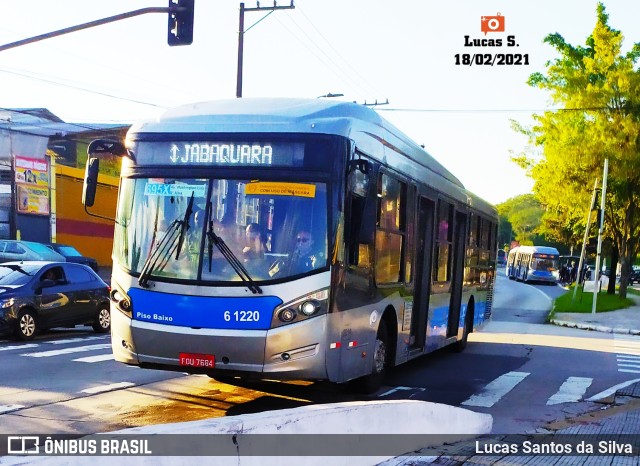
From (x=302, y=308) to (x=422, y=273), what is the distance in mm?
4403

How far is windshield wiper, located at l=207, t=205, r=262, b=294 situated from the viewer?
26.3 feet

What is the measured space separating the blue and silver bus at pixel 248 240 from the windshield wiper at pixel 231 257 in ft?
0.04

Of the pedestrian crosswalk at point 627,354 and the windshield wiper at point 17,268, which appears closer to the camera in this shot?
the pedestrian crosswalk at point 627,354

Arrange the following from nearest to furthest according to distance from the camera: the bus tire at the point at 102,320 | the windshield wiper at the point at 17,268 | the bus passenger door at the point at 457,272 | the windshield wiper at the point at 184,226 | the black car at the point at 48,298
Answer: the windshield wiper at the point at 184,226 → the bus passenger door at the point at 457,272 → the black car at the point at 48,298 → the windshield wiper at the point at 17,268 → the bus tire at the point at 102,320

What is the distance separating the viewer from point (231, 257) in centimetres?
814

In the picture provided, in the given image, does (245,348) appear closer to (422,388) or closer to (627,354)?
(422,388)

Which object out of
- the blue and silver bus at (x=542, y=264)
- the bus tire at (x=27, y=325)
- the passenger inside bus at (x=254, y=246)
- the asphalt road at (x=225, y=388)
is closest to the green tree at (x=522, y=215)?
the blue and silver bus at (x=542, y=264)

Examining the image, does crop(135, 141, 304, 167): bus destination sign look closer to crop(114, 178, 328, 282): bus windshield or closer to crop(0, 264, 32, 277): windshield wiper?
crop(114, 178, 328, 282): bus windshield

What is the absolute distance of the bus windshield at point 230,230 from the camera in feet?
26.7

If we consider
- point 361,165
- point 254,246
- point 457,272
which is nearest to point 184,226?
point 254,246

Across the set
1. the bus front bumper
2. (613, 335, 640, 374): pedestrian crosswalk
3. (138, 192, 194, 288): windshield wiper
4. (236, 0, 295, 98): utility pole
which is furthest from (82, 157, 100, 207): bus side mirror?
(236, 0, 295, 98): utility pole

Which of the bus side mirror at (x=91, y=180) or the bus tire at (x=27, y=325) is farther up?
the bus side mirror at (x=91, y=180)

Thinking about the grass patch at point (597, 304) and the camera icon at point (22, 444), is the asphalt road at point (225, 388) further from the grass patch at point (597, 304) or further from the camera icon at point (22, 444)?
the grass patch at point (597, 304)

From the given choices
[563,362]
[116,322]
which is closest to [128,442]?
[116,322]
